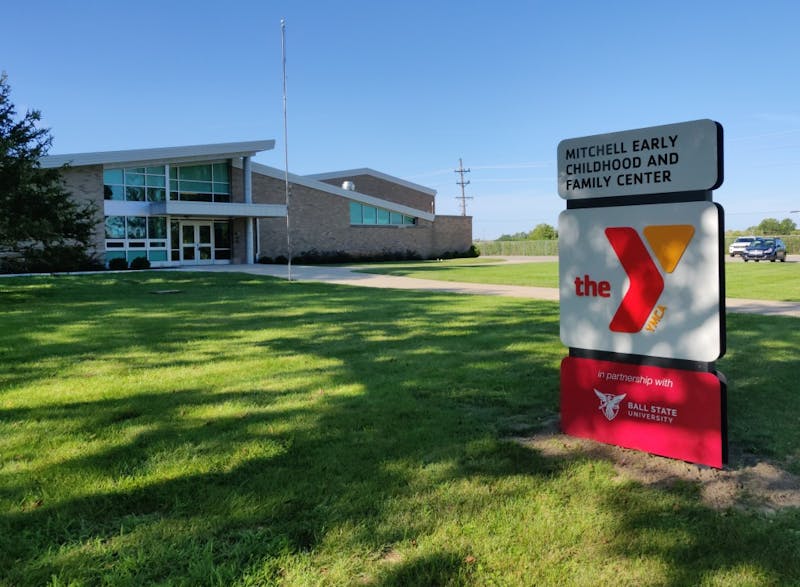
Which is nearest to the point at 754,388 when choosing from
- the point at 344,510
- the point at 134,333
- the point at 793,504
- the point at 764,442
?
the point at 764,442

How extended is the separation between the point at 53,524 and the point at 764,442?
13.3ft

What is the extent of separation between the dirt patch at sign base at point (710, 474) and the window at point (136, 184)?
33.0m

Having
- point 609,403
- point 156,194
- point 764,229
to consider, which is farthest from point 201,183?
point 764,229

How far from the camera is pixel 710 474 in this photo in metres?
3.52

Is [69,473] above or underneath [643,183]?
underneath

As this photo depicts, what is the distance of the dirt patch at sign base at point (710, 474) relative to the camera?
3.19 m

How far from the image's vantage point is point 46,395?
16.9 ft

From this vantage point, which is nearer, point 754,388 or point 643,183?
point 643,183

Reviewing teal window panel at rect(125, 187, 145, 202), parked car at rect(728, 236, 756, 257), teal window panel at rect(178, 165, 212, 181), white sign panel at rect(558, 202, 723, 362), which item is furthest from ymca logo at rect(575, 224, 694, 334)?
parked car at rect(728, 236, 756, 257)

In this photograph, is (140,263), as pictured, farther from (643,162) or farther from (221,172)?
(643,162)

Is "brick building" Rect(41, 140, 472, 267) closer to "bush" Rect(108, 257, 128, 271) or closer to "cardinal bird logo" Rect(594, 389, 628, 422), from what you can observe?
"bush" Rect(108, 257, 128, 271)

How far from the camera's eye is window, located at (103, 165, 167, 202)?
3256cm

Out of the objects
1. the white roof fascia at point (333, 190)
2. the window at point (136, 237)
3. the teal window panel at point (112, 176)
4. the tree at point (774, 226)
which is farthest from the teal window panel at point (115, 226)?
the tree at point (774, 226)

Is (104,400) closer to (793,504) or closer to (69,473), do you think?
(69,473)
